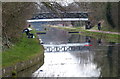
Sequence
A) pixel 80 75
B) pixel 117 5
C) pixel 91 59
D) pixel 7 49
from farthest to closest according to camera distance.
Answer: pixel 91 59 → pixel 7 49 → pixel 80 75 → pixel 117 5

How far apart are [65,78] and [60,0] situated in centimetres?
494

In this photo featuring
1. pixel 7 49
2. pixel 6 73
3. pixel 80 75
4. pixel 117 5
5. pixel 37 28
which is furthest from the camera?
pixel 37 28

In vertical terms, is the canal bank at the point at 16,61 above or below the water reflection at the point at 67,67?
above

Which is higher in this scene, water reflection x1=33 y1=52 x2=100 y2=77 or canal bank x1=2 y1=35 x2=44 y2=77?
canal bank x1=2 y1=35 x2=44 y2=77

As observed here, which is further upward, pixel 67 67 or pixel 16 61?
pixel 16 61

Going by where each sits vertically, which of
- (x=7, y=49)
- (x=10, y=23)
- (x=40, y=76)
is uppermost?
(x=10, y=23)

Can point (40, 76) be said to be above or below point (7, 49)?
below

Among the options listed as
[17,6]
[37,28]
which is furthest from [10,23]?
[37,28]

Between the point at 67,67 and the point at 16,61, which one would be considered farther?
the point at 67,67

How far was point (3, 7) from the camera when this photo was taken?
1948 cm

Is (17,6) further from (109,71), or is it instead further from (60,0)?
(109,71)

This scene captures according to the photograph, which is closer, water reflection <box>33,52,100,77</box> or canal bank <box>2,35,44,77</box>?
canal bank <box>2,35,44,77</box>

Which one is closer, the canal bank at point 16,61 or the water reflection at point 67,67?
the canal bank at point 16,61

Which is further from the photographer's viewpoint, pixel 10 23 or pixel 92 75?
pixel 10 23
